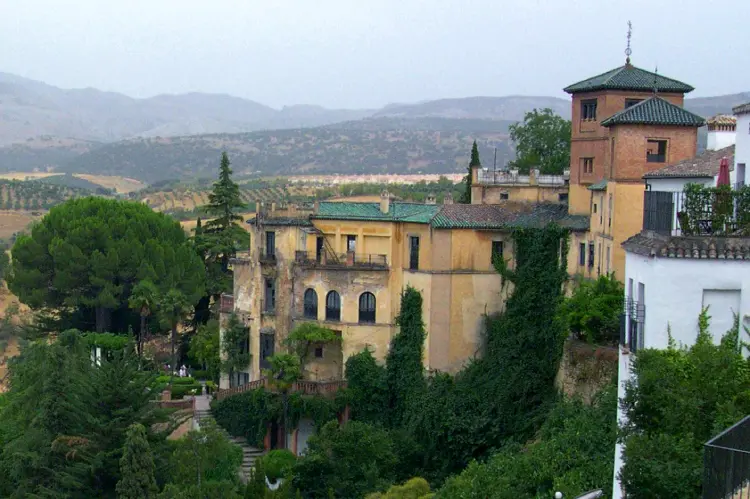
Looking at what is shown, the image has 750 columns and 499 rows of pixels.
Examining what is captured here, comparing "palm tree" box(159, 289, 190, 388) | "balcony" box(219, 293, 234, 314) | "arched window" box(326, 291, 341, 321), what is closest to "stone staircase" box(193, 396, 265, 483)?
"balcony" box(219, 293, 234, 314)

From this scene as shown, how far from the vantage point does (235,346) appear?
5616 cm

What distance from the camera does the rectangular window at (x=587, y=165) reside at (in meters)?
49.3

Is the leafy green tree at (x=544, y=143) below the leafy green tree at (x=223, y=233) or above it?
above

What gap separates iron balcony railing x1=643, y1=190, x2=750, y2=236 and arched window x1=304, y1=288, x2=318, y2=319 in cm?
3121

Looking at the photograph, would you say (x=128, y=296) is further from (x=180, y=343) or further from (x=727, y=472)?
(x=727, y=472)

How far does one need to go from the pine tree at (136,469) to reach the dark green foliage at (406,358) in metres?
15.1

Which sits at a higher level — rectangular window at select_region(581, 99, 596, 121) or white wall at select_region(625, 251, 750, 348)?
rectangular window at select_region(581, 99, 596, 121)

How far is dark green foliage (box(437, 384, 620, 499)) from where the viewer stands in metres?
30.0

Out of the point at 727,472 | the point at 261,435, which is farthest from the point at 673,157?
the point at 727,472

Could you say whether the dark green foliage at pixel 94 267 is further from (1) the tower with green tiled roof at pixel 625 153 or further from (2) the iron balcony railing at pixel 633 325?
(2) the iron balcony railing at pixel 633 325

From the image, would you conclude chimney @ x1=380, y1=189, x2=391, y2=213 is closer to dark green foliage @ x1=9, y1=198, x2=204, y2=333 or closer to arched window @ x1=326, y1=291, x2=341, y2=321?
arched window @ x1=326, y1=291, x2=341, y2=321

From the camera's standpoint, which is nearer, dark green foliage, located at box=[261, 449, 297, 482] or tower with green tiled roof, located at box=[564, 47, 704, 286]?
tower with green tiled roof, located at box=[564, 47, 704, 286]

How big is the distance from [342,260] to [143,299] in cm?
1191

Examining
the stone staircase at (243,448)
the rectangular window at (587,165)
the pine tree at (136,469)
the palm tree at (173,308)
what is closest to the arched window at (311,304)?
the stone staircase at (243,448)
